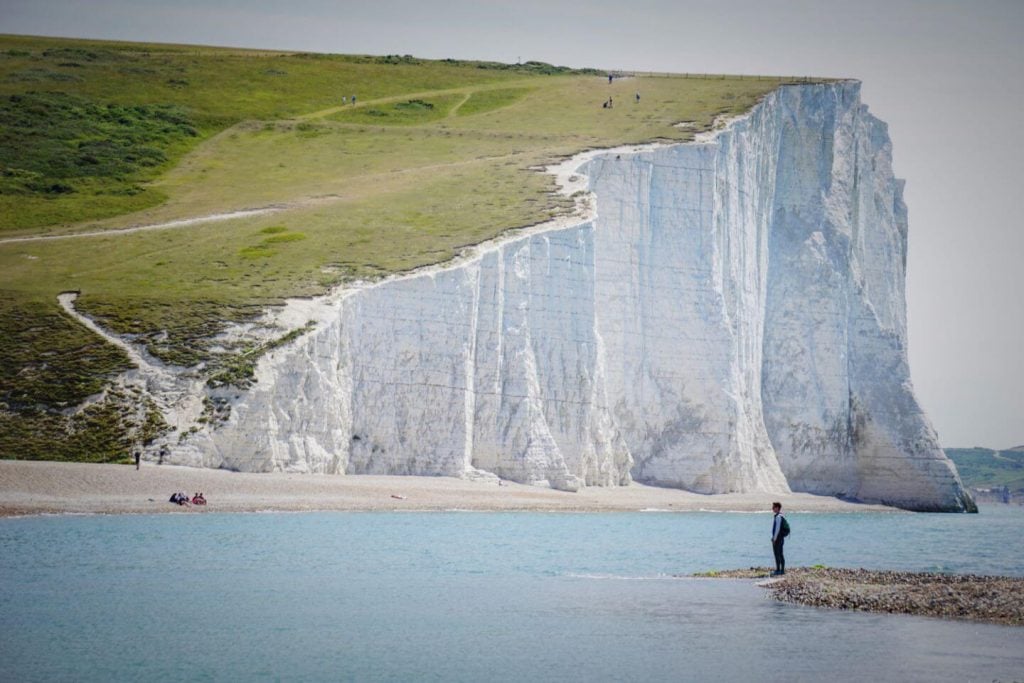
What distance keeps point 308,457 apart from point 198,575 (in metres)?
20.4

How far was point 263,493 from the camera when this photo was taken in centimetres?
4147

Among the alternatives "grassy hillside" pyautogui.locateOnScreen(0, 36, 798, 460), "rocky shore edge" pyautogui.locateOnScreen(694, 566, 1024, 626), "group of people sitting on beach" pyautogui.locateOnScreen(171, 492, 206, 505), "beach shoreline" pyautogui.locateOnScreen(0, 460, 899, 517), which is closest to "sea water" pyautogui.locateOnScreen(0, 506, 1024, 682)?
"rocky shore edge" pyautogui.locateOnScreen(694, 566, 1024, 626)

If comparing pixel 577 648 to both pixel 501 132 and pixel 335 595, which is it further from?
pixel 501 132

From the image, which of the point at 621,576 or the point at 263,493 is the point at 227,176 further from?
the point at 621,576

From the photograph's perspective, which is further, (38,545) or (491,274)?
(491,274)

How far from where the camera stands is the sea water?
1802 cm

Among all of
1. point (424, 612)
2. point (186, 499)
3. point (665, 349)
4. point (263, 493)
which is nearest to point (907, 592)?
point (424, 612)

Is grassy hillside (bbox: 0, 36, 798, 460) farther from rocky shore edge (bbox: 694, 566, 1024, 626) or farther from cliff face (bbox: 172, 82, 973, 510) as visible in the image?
rocky shore edge (bbox: 694, 566, 1024, 626)

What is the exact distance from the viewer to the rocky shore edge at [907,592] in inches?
897

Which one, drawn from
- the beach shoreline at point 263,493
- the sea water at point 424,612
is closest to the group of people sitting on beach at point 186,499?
the beach shoreline at point 263,493

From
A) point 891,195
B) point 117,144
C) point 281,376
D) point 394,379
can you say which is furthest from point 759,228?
point 117,144

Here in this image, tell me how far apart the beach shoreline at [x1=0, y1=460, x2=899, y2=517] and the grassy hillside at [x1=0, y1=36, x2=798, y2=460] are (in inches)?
83.8

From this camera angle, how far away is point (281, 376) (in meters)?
46.0

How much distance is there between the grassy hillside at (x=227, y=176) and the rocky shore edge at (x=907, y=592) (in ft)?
77.3
